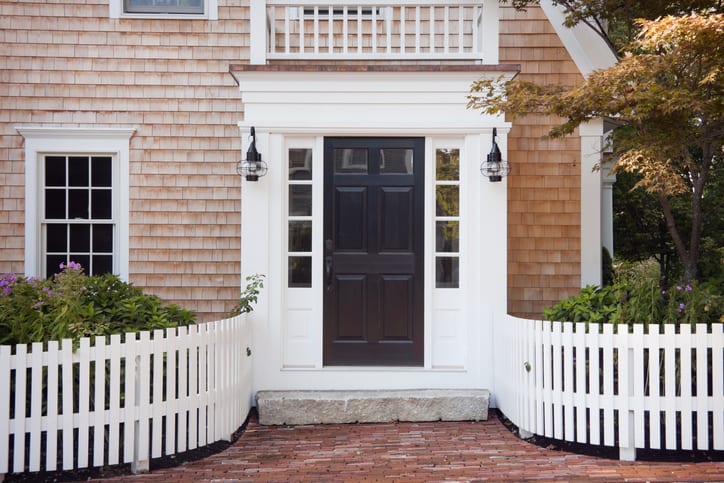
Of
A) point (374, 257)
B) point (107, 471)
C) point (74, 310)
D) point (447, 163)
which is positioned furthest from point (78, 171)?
point (447, 163)

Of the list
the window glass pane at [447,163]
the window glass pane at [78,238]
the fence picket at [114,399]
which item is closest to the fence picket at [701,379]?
the window glass pane at [447,163]

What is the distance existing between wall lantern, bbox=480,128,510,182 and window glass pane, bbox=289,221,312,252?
173cm

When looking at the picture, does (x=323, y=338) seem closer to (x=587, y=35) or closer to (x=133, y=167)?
(x=133, y=167)

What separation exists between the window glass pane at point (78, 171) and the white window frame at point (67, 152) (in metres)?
0.10

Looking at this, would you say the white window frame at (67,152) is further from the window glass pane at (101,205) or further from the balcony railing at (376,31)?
the balcony railing at (376,31)

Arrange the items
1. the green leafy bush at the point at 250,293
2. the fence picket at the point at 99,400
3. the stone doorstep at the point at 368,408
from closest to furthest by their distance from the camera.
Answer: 1. the fence picket at the point at 99,400
2. the stone doorstep at the point at 368,408
3. the green leafy bush at the point at 250,293

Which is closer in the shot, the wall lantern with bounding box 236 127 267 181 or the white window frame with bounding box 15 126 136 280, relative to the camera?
the wall lantern with bounding box 236 127 267 181

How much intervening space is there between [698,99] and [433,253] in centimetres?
253

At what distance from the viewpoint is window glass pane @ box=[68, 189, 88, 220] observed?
7156mm

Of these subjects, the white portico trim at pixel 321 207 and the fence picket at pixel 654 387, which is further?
the white portico trim at pixel 321 207

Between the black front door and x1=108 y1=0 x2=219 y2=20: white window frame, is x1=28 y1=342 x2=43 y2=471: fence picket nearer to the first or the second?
the black front door

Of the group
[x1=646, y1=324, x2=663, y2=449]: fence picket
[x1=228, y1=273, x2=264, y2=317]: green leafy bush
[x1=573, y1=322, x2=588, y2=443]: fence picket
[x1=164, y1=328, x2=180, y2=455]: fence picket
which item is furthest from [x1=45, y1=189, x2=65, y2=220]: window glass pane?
[x1=646, y1=324, x2=663, y2=449]: fence picket

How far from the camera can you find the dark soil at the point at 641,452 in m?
4.65

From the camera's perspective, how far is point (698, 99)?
4.86 meters
